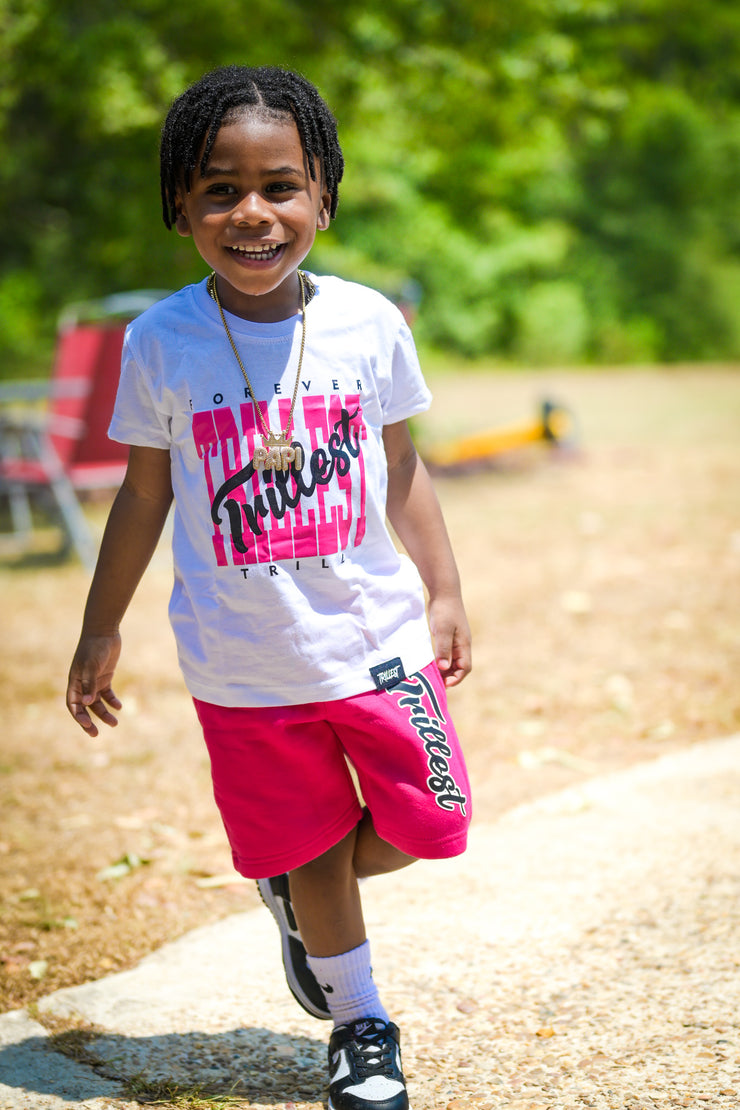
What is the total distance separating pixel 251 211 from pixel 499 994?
1.53 meters

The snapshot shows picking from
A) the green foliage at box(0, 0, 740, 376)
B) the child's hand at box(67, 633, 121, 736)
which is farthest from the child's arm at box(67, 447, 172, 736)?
the green foliage at box(0, 0, 740, 376)

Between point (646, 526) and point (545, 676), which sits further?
A: point (646, 526)

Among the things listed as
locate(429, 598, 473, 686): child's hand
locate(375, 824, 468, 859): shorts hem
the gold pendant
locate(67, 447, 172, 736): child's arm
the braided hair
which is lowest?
locate(375, 824, 468, 859): shorts hem

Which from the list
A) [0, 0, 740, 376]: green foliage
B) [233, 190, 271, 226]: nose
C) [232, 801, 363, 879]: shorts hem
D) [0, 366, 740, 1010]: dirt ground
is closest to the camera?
[233, 190, 271, 226]: nose

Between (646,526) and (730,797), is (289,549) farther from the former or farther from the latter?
(646,526)

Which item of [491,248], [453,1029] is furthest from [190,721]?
[491,248]

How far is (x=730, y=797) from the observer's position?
304 centimetres

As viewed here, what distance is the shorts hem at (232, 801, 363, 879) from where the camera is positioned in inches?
72.8

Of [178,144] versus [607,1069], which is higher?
[178,144]

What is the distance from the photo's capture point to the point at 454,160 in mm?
12375

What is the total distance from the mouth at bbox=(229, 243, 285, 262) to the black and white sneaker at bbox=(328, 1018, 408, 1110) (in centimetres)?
127

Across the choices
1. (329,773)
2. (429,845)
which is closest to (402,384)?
(329,773)

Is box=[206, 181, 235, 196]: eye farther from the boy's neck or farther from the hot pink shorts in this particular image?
the hot pink shorts

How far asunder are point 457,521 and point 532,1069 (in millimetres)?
5345
